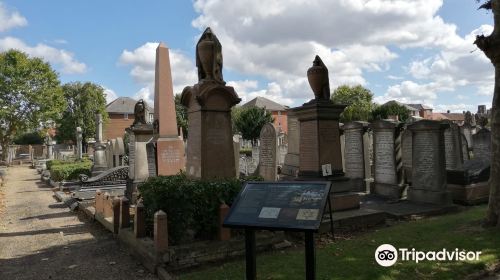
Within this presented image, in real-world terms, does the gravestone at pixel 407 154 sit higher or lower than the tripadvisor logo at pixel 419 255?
higher

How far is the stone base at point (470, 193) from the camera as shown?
35.0 ft

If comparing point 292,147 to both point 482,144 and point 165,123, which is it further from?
point 482,144

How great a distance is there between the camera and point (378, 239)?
677 cm

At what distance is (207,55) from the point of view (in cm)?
789

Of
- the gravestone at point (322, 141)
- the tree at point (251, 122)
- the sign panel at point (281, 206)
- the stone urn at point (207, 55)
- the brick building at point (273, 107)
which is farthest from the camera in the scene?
the brick building at point (273, 107)

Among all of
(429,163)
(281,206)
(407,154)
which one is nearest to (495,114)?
(429,163)

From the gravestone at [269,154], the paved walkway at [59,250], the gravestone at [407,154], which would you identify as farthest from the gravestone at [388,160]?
the paved walkway at [59,250]

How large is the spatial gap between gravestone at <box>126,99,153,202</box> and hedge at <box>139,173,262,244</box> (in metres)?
6.94

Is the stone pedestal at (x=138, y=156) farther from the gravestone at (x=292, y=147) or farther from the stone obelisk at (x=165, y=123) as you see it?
the gravestone at (x=292, y=147)

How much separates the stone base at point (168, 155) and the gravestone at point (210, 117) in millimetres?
4887

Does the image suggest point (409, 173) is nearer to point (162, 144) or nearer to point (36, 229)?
point (162, 144)

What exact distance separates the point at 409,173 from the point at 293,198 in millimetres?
→ 10425

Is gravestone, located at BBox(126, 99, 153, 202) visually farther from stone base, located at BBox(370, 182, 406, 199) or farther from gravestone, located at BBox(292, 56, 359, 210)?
stone base, located at BBox(370, 182, 406, 199)

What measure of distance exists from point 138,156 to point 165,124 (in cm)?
179
